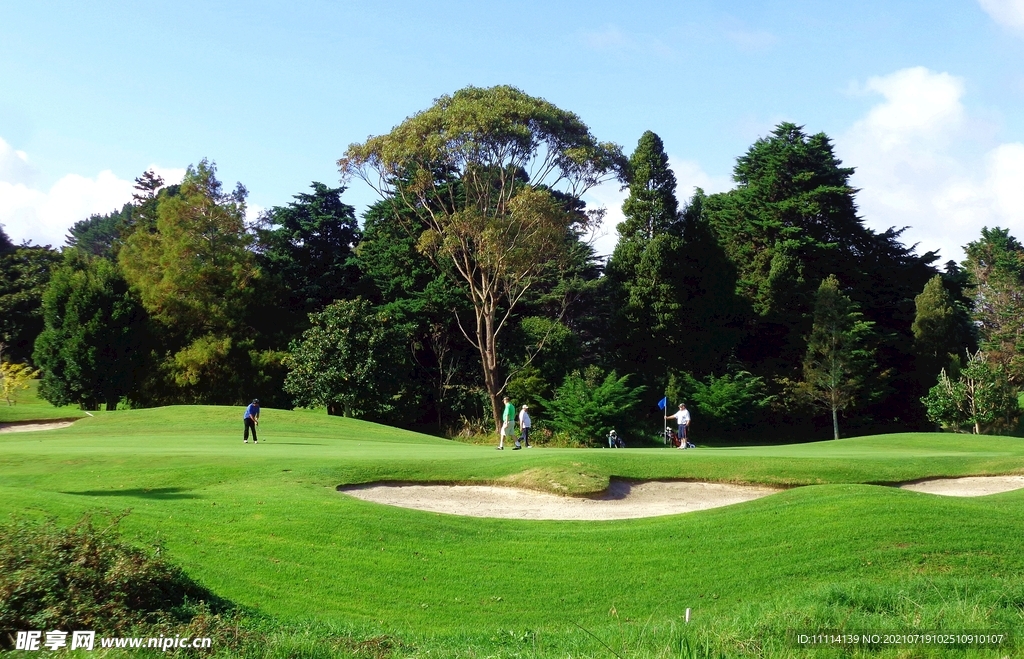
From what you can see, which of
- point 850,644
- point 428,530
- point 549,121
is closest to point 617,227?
point 549,121

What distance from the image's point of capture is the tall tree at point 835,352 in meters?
51.7

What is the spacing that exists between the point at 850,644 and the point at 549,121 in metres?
42.3

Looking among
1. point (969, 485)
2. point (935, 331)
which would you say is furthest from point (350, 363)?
point (935, 331)

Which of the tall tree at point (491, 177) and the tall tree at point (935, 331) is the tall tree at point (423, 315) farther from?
the tall tree at point (935, 331)

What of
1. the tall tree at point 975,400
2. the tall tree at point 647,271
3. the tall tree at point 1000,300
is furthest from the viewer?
the tall tree at point 1000,300

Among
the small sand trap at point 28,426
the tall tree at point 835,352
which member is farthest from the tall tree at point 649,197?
the small sand trap at point 28,426

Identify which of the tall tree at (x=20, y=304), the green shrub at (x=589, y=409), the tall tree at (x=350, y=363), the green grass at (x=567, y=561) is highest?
the tall tree at (x=20, y=304)

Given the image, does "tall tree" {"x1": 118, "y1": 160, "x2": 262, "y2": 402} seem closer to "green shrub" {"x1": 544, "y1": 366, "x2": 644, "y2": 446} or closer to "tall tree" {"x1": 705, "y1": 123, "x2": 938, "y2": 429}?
"green shrub" {"x1": 544, "y1": 366, "x2": 644, "y2": 446}

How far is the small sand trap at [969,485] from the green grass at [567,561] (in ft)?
11.1

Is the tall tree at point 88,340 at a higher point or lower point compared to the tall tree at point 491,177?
lower

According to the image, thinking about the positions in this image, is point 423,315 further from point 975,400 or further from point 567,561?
point 567,561

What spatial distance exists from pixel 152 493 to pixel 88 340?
107 ft

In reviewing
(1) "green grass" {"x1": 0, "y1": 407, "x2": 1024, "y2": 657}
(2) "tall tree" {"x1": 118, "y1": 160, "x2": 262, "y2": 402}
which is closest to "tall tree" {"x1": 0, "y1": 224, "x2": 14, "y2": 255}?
(2) "tall tree" {"x1": 118, "y1": 160, "x2": 262, "y2": 402}

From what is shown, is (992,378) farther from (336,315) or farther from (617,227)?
(336,315)
